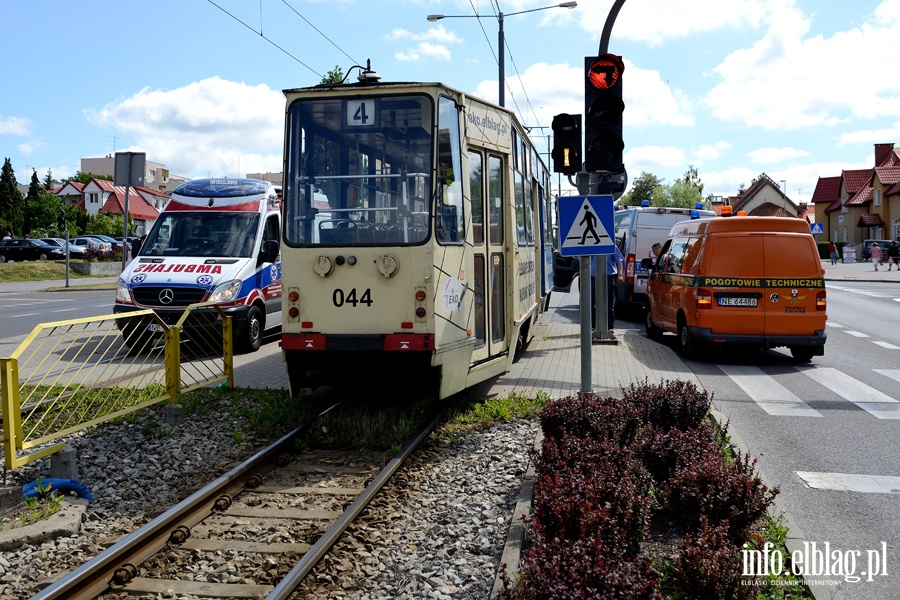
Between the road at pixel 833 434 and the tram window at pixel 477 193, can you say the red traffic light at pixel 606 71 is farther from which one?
the road at pixel 833 434

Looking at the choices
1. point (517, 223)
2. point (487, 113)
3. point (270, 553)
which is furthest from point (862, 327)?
point (270, 553)

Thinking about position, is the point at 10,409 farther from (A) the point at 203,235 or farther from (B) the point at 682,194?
(B) the point at 682,194

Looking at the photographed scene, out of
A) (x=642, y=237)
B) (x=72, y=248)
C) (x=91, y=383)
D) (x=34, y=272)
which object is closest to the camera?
(x=91, y=383)

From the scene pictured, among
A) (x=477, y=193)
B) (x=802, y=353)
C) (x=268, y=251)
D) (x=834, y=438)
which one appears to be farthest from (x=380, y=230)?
(x=802, y=353)

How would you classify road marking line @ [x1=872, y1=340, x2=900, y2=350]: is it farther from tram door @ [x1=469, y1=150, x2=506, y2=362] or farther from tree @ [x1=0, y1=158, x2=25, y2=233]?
tree @ [x1=0, y1=158, x2=25, y2=233]

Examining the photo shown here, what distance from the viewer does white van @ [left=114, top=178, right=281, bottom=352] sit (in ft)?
44.7

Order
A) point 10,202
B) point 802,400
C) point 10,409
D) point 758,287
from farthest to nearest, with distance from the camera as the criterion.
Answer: point 10,202 < point 758,287 < point 802,400 < point 10,409

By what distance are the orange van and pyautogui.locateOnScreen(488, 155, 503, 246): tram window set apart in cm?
485

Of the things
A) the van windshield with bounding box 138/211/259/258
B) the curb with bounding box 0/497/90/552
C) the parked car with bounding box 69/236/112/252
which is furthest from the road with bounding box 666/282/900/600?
the parked car with bounding box 69/236/112/252

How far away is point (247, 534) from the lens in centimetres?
576

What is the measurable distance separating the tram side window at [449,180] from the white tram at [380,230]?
0.01 metres

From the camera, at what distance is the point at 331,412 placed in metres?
9.02

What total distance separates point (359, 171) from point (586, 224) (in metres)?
2.27

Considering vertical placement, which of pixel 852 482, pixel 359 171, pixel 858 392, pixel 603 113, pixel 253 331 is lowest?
pixel 852 482
